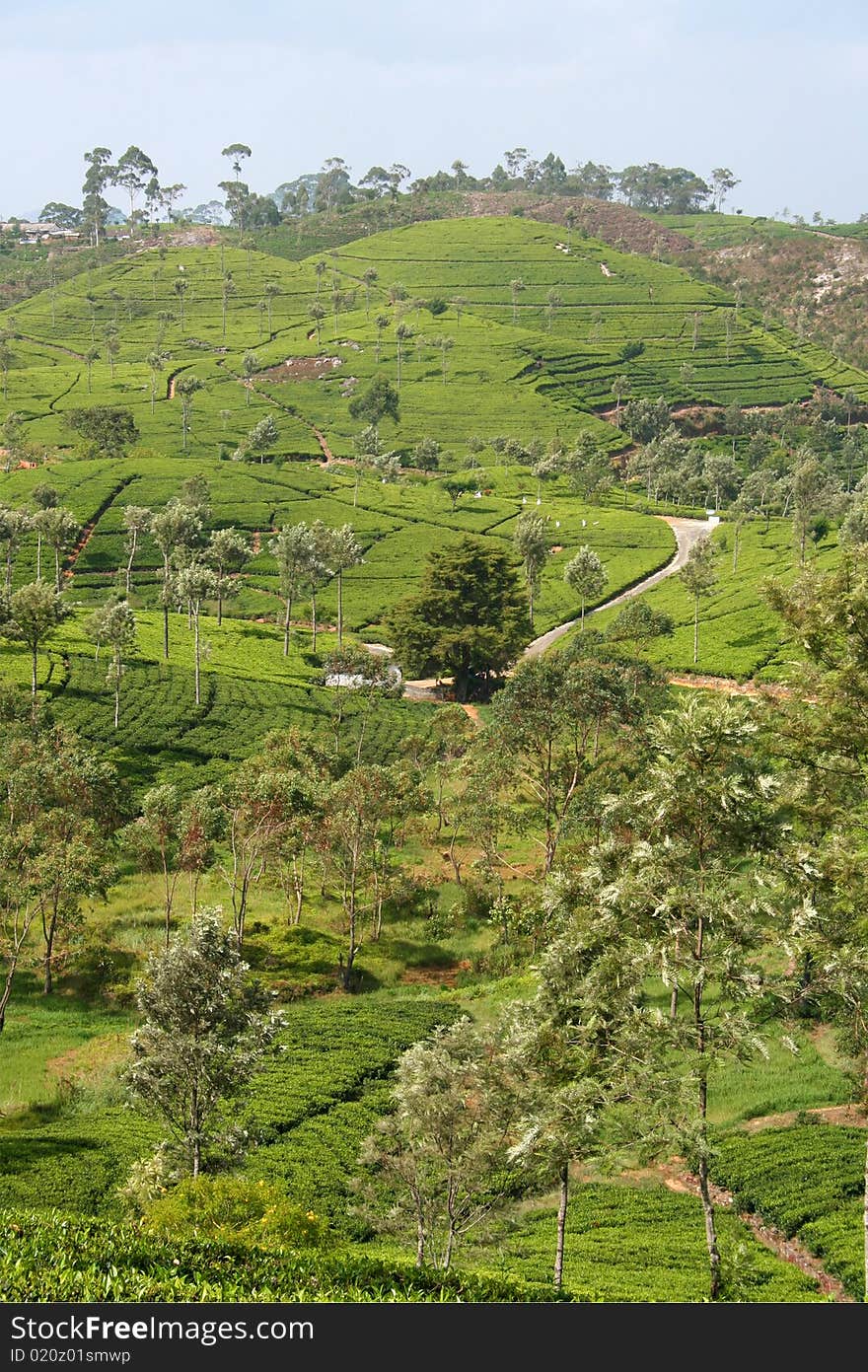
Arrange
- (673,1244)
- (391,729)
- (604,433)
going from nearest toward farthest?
(673,1244), (391,729), (604,433)

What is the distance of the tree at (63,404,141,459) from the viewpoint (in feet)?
486

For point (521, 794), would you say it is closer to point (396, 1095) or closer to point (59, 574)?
point (396, 1095)

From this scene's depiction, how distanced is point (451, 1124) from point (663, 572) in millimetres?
108008

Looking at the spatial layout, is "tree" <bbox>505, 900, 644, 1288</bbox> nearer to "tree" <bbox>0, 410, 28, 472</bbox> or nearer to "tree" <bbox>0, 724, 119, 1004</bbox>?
"tree" <bbox>0, 724, 119, 1004</bbox>

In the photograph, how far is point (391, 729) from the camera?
8244 cm

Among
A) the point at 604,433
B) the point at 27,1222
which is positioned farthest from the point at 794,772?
the point at 604,433

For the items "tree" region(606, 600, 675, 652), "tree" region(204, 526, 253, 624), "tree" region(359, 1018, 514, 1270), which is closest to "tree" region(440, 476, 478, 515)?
"tree" region(204, 526, 253, 624)

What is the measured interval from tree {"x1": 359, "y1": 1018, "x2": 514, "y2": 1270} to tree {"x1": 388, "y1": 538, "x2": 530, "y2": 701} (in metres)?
70.0

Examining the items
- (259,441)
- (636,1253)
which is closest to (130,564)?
(259,441)

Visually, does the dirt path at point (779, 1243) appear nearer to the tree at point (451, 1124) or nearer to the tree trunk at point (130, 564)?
the tree at point (451, 1124)

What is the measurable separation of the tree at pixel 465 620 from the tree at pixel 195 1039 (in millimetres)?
68732

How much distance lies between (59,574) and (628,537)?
215 ft

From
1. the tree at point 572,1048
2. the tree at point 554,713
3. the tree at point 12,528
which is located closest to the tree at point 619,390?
the tree at point 12,528

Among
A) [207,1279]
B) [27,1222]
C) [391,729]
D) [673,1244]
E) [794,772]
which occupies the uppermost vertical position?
[794,772]
